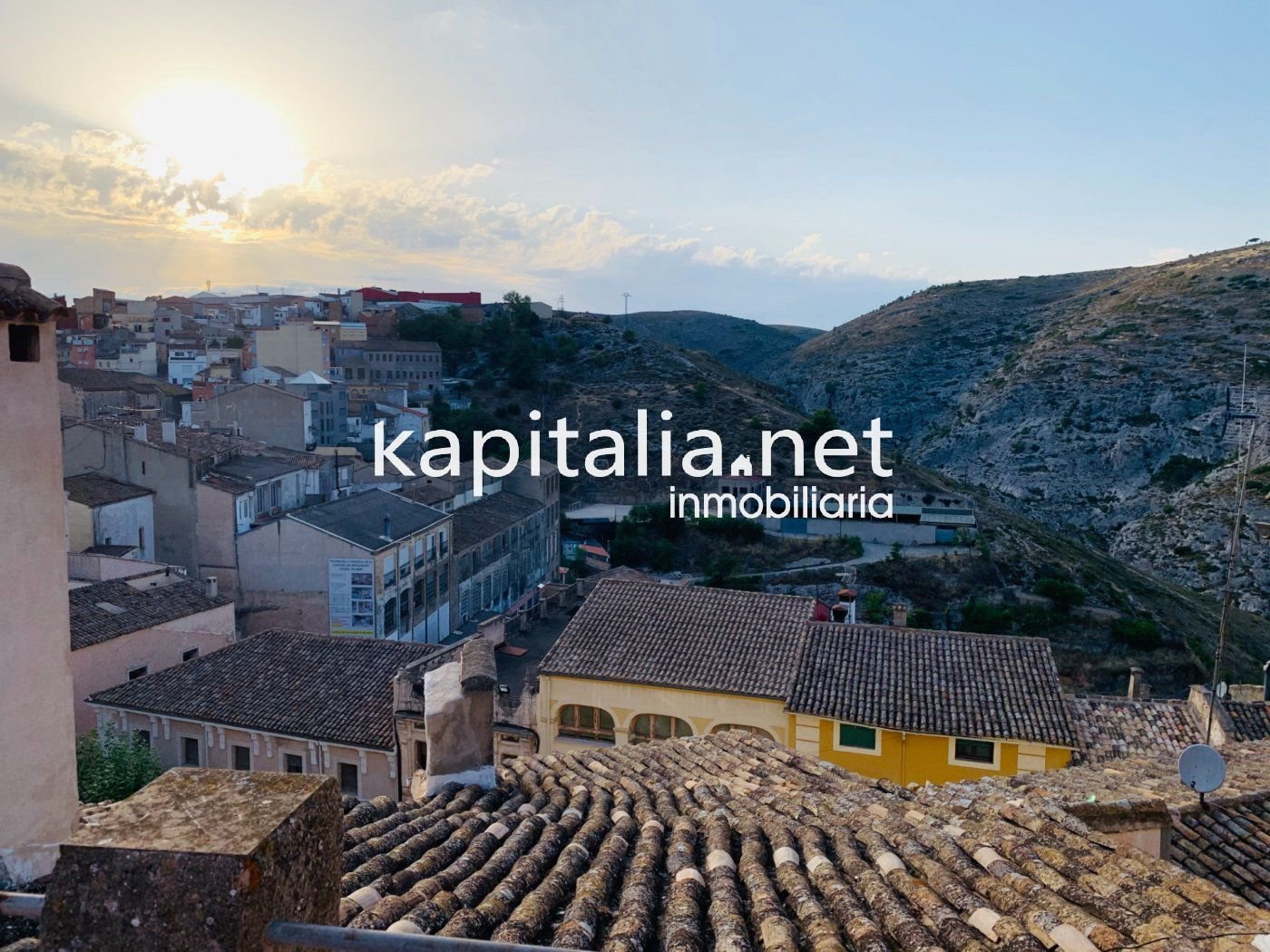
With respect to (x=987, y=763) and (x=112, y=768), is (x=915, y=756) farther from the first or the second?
(x=112, y=768)

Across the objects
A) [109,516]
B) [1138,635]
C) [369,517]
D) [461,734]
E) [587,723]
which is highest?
[461,734]

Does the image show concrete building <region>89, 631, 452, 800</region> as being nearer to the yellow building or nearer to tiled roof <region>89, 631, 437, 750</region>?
tiled roof <region>89, 631, 437, 750</region>

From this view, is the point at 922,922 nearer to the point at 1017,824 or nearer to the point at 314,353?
the point at 1017,824

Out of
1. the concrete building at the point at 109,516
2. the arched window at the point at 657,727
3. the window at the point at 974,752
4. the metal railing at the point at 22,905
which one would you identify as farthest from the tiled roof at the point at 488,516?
the metal railing at the point at 22,905

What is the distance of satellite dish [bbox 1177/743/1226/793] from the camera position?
7648 mm

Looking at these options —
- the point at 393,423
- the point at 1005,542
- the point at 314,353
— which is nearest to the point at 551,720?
the point at 1005,542

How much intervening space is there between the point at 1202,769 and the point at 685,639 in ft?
42.9

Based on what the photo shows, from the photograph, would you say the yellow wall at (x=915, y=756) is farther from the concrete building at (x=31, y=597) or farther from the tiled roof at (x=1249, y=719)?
the concrete building at (x=31, y=597)

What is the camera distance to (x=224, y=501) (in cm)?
3098

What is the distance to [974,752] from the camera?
17.0 metres

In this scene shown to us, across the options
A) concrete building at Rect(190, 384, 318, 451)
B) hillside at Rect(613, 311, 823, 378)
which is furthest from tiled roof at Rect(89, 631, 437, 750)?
hillside at Rect(613, 311, 823, 378)

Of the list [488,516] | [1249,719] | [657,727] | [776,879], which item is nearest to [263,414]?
[488,516]

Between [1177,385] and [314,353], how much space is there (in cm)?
5825

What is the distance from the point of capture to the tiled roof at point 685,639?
62.5 feet
